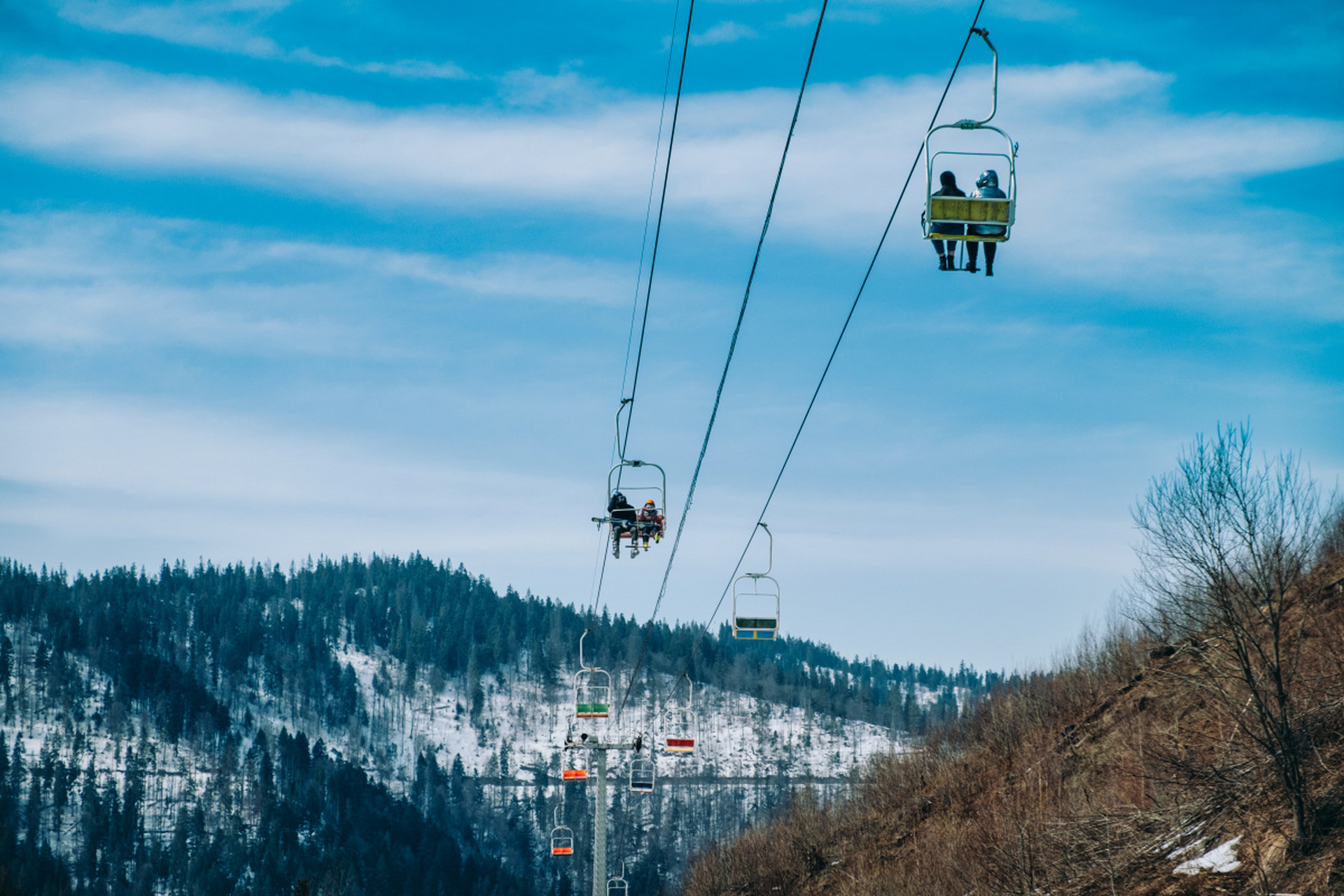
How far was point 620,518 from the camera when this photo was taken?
27375mm

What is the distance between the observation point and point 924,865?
122 ft

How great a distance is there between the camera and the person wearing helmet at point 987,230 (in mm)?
13234

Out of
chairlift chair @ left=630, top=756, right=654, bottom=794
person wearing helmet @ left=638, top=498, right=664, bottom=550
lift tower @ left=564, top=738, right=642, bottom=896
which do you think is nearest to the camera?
person wearing helmet @ left=638, top=498, right=664, bottom=550

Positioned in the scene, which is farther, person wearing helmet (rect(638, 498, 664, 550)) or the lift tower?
the lift tower

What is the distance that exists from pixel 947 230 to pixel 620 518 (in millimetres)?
15333

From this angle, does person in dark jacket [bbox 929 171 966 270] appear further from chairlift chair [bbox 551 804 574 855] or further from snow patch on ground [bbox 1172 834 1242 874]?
chairlift chair [bbox 551 804 574 855]

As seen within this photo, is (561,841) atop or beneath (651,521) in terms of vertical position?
beneath

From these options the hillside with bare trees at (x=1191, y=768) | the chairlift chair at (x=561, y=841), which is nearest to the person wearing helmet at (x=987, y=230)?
the hillside with bare trees at (x=1191, y=768)

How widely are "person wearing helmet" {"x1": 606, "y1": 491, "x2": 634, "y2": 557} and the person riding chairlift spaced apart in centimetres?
22

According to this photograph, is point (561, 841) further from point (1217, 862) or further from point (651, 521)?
point (1217, 862)

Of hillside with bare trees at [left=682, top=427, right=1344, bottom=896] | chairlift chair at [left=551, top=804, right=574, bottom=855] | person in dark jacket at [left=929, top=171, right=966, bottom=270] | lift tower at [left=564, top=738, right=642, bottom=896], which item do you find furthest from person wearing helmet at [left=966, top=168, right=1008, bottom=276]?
chairlift chair at [left=551, top=804, right=574, bottom=855]

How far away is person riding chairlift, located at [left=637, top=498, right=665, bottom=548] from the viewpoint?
27453 mm


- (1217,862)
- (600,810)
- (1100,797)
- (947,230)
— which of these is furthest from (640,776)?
(947,230)

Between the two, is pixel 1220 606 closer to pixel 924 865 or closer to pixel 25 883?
pixel 924 865
